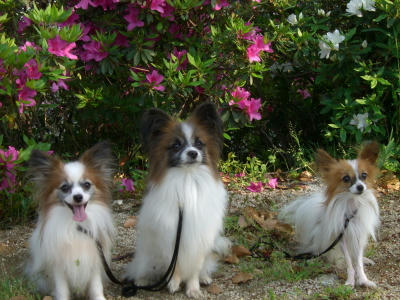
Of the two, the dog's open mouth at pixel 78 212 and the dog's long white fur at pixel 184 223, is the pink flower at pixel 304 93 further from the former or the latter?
the dog's open mouth at pixel 78 212

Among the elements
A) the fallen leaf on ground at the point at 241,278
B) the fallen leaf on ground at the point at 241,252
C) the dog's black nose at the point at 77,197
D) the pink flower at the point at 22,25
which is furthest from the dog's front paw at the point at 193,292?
the pink flower at the point at 22,25

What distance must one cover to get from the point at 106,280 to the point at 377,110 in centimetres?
337

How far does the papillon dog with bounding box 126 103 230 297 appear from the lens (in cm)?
348

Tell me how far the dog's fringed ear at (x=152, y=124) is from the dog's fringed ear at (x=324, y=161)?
1107 millimetres

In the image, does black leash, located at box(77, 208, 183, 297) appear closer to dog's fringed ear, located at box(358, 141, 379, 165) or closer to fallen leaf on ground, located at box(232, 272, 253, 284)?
fallen leaf on ground, located at box(232, 272, 253, 284)

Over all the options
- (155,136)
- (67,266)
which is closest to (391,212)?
(155,136)

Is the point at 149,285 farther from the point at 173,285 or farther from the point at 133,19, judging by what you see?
the point at 133,19

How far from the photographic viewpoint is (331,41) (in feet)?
18.2

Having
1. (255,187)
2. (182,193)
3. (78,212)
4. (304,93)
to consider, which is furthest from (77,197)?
(304,93)

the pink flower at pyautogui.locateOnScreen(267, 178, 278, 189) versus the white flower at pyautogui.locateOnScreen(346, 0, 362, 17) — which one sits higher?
the white flower at pyautogui.locateOnScreen(346, 0, 362, 17)

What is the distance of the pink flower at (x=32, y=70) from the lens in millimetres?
4109

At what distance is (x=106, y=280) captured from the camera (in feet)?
12.3

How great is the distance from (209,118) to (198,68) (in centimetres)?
142

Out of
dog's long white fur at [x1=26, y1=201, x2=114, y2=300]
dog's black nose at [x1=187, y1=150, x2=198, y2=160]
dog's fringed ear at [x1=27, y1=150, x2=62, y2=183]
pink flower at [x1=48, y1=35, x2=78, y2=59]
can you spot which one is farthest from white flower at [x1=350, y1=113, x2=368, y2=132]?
dog's fringed ear at [x1=27, y1=150, x2=62, y2=183]
